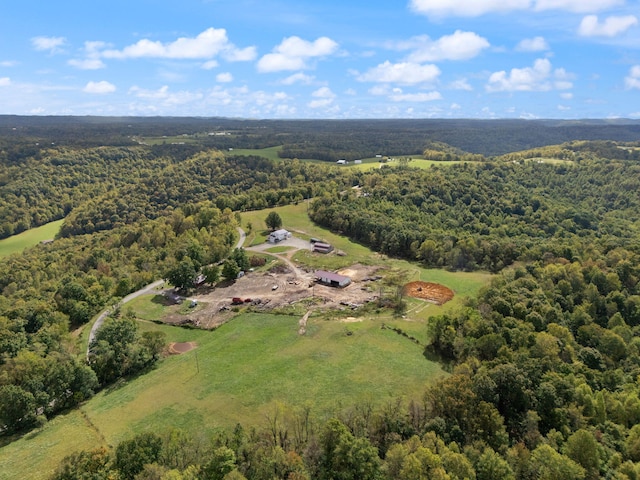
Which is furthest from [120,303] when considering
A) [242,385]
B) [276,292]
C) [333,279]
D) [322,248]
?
[322,248]

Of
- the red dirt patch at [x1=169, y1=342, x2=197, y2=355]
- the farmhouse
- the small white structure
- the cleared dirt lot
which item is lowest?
the red dirt patch at [x1=169, y1=342, x2=197, y2=355]

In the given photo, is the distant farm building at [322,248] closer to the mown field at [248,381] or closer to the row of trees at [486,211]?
the row of trees at [486,211]

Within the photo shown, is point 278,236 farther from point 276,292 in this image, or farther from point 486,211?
point 486,211

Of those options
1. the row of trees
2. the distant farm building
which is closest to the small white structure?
the distant farm building

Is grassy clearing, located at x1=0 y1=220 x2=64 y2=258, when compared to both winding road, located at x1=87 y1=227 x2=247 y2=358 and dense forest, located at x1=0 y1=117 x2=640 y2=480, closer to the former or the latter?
dense forest, located at x1=0 y1=117 x2=640 y2=480

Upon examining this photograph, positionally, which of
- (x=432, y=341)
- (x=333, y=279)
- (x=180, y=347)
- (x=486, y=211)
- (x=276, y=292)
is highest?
(x=486, y=211)

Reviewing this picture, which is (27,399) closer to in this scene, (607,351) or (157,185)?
(607,351)
